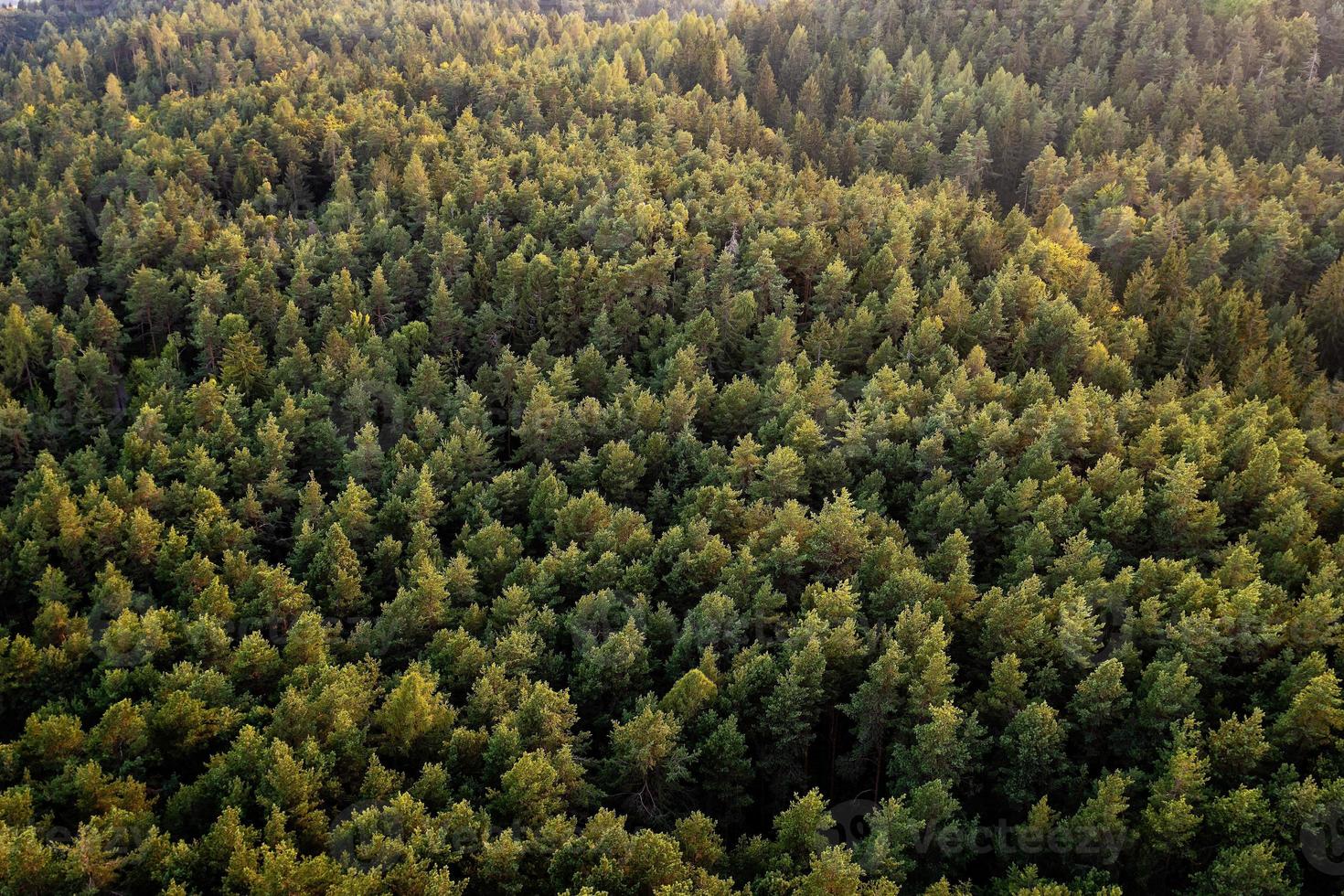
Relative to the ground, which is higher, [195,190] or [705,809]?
[195,190]

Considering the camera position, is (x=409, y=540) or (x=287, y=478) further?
(x=287, y=478)

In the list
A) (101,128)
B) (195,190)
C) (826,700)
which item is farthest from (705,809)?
(101,128)

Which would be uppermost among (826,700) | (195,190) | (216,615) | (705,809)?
(195,190)

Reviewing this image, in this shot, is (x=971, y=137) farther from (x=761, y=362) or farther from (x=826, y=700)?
(x=826, y=700)

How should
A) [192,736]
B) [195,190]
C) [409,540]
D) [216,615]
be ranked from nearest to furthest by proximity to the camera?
[192,736] → [216,615] → [409,540] → [195,190]

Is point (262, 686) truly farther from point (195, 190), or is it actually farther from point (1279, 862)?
point (195, 190)

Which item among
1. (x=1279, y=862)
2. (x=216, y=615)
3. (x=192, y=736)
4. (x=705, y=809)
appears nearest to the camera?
(x=1279, y=862)

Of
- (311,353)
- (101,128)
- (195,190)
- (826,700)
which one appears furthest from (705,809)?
(101,128)
